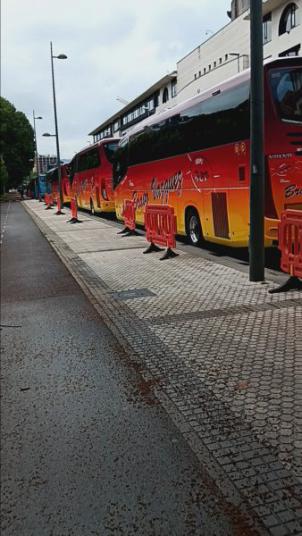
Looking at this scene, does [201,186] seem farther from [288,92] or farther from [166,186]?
[288,92]

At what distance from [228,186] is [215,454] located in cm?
761

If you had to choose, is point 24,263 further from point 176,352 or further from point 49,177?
point 49,177

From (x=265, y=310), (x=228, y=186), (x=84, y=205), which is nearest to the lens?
(x=265, y=310)

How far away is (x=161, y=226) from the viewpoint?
1138 centimetres

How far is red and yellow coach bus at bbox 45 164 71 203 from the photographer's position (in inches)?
1510

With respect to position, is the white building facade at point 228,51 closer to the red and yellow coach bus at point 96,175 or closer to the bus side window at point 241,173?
the red and yellow coach bus at point 96,175

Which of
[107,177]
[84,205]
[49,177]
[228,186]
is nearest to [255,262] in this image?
[228,186]

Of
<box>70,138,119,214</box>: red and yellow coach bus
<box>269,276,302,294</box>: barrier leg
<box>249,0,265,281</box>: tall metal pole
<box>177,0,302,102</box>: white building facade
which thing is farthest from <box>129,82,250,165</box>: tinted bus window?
<box>177,0,302,102</box>: white building facade

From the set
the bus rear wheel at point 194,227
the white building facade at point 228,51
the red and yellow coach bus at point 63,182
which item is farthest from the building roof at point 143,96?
the bus rear wheel at point 194,227

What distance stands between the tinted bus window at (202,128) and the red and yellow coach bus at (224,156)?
0.02 meters

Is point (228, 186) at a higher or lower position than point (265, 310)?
higher

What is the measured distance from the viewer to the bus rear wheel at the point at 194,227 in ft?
40.6

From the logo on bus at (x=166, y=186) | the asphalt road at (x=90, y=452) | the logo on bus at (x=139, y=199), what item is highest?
the logo on bus at (x=166, y=186)

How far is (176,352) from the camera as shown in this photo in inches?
196
